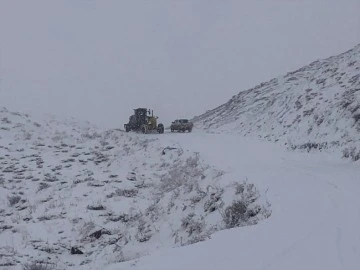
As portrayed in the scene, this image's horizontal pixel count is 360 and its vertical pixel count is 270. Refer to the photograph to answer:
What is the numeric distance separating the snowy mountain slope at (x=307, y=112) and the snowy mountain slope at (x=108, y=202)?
21.3 ft

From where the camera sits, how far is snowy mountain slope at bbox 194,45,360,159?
2059cm

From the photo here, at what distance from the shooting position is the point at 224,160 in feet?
54.0

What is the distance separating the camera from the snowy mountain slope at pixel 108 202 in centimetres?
962

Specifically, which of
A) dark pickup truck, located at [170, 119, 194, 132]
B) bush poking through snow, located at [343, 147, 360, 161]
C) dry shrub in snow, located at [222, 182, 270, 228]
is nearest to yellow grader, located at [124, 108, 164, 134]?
dark pickup truck, located at [170, 119, 194, 132]

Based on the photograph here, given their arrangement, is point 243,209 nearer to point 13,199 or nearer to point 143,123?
point 13,199

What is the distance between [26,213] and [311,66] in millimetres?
40005

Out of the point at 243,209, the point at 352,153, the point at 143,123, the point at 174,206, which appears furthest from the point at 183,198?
the point at 143,123

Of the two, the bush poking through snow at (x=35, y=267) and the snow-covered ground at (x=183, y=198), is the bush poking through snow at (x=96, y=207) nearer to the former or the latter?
the snow-covered ground at (x=183, y=198)

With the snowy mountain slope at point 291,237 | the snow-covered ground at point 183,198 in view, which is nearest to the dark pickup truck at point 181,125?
the snow-covered ground at point 183,198

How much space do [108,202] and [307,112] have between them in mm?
17140

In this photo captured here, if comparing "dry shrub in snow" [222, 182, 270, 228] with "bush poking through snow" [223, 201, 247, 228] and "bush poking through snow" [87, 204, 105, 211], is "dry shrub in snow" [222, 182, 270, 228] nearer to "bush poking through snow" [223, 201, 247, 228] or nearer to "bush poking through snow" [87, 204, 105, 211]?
"bush poking through snow" [223, 201, 247, 228]

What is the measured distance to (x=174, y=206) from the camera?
1170cm

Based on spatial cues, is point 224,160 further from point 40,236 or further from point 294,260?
point 294,260

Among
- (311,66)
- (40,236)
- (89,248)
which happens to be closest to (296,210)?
(89,248)
